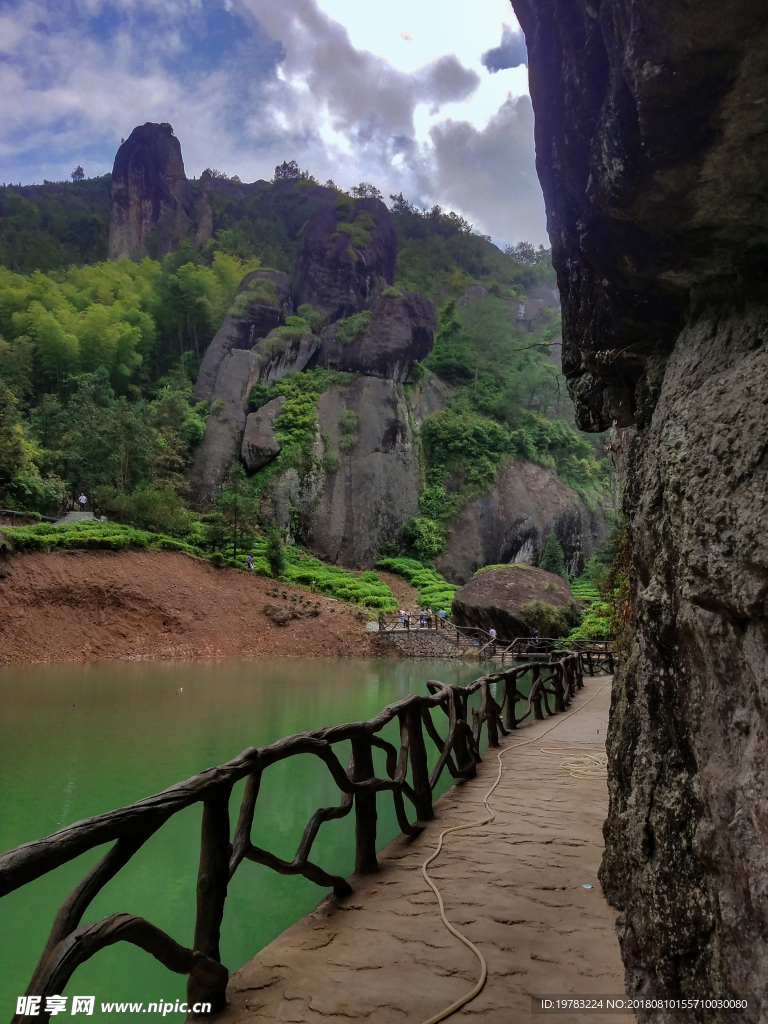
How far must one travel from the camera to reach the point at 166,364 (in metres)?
42.8

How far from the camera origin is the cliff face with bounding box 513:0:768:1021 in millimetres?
1763

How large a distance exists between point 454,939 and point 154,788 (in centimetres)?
374

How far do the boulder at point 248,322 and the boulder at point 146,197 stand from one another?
809 inches

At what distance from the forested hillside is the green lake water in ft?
46.3

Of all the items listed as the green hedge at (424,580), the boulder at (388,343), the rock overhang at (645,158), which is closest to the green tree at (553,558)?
the green hedge at (424,580)

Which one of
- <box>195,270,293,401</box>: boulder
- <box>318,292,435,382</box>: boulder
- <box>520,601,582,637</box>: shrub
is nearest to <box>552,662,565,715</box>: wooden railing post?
<box>520,601,582,637</box>: shrub

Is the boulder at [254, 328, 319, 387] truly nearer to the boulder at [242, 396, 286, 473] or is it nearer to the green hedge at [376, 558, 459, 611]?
the boulder at [242, 396, 286, 473]

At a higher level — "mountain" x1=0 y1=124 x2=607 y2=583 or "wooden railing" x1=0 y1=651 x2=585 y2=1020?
"mountain" x1=0 y1=124 x2=607 y2=583

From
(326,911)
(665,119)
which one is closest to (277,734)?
(326,911)

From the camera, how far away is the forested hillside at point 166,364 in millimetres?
26328

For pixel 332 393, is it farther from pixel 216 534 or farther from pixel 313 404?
pixel 216 534

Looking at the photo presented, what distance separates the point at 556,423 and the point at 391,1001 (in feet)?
140

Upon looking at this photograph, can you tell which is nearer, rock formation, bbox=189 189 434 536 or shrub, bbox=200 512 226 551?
shrub, bbox=200 512 226 551

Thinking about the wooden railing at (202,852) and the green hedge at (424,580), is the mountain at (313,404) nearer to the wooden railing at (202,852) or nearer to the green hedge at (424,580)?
the green hedge at (424,580)
